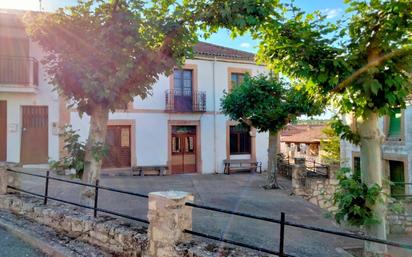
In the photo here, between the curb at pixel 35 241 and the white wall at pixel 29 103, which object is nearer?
the curb at pixel 35 241

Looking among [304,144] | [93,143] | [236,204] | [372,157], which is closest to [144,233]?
[93,143]

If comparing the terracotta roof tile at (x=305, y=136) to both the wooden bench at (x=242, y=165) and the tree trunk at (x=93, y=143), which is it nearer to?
the wooden bench at (x=242, y=165)

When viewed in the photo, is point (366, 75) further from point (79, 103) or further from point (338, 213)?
point (79, 103)

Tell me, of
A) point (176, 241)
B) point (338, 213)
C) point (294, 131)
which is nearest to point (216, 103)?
point (338, 213)

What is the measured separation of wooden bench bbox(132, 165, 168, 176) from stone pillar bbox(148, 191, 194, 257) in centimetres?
1238

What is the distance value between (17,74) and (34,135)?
2642mm

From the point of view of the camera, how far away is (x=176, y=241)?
3869 millimetres

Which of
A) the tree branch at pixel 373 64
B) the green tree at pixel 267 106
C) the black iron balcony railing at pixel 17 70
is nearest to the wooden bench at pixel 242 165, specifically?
the green tree at pixel 267 106

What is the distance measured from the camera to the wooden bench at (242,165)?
58.9 ft

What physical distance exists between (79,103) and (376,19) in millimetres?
5172

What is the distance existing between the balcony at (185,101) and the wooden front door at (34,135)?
5681 millimetres

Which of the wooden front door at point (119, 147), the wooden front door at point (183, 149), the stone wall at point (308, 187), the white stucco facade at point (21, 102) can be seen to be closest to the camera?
the stone wall at point (308, 187)

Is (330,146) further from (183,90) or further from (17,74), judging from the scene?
(17,74)

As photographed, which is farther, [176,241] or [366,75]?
[366,75]
